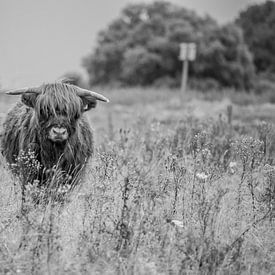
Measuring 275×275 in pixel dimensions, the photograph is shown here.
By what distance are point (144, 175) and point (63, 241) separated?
1540 mm

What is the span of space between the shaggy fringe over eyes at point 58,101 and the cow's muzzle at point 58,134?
0.21 meters

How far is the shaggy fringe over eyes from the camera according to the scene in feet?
16.8

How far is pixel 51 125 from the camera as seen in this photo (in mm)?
5031

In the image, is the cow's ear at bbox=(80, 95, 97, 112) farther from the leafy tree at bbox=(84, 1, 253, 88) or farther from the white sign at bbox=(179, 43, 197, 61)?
the leafy tree at bbox=(84, 1, 253, 88)

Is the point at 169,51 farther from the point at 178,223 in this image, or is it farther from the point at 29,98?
the point at 178,223

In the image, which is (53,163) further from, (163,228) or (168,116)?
(168,116)

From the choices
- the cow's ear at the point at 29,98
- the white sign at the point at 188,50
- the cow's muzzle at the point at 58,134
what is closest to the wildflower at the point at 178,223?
the cow's muzzle at the point at 58,134

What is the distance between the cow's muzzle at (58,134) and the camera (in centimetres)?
489

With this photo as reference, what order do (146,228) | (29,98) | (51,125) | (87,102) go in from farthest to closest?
(87,102), (29,98), (51,125), (146,228)

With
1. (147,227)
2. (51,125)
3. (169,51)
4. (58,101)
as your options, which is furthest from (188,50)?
(147,227)

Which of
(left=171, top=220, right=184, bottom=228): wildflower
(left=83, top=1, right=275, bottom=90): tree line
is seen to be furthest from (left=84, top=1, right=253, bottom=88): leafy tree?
(left=171, top=220, right=184, bottom=228): wildflower

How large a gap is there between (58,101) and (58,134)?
0.42 meters

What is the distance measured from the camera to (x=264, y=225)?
4.59 meters

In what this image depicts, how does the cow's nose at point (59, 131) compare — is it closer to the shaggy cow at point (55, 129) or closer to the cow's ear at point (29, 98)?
the shaggy cow at point (55, 129)
